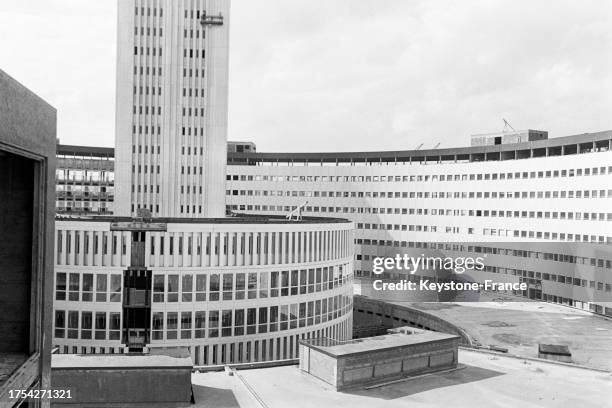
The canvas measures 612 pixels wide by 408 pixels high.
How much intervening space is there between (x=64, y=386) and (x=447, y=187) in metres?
68.7

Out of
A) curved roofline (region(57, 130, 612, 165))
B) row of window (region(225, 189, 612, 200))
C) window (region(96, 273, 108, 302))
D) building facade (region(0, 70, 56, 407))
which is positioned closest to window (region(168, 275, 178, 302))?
window (region(96, 273, 108, 302))

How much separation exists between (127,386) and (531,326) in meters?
41.8

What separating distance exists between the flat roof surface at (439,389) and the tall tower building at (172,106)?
48486 mm

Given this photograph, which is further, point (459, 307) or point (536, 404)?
point (459, 307)

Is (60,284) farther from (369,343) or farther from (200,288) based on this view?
(369,343)

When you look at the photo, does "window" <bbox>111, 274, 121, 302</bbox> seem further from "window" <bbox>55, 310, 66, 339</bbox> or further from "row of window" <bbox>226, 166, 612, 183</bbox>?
"row of window" <bbox>226, 166, 612, 183</bbox>

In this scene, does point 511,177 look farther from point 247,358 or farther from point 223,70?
point 247,358

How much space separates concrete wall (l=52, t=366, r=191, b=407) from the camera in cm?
2797

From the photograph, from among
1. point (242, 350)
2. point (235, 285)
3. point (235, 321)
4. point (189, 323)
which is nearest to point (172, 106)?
point (235, 285)

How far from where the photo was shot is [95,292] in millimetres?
42156

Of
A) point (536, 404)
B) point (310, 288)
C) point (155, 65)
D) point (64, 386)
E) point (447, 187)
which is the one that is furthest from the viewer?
point (447, 187)

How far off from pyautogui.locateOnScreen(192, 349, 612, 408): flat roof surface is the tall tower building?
1909 inches

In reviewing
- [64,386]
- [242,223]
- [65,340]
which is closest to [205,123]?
[242,223]

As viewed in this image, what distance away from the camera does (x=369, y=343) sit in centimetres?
3534
